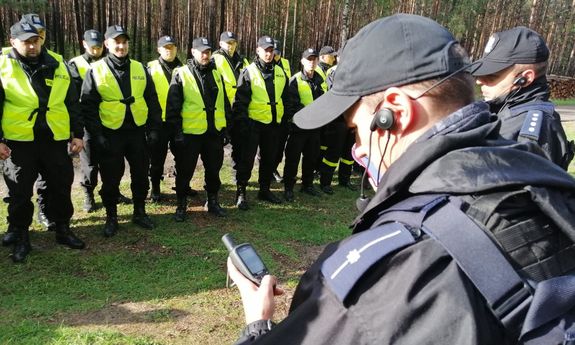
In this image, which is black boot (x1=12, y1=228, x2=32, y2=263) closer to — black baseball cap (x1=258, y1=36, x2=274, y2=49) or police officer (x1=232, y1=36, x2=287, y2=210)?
police officer (x1=232, y1=36, x2=287, y2=210)

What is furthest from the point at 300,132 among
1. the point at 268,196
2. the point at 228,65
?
the point at 228,65

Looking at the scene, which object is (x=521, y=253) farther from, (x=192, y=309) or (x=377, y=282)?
(x=192, y=309)

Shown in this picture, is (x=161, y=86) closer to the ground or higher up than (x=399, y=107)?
closer to the ground

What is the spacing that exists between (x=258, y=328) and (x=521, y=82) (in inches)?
95.4

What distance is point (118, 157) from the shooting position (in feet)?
16.9

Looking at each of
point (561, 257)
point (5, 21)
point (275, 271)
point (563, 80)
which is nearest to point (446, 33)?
point (561, 257)

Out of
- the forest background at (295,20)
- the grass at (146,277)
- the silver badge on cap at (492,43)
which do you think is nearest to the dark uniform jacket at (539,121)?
the silver badge on cap at (492,43)

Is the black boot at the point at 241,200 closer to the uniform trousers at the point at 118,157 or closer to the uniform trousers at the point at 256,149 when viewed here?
the uniform trousers at the point at 256,149

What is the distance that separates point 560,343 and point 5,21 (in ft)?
75.8

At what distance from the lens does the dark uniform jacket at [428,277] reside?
863 millimetres

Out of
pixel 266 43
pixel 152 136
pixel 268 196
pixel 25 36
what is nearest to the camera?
pixel 25 36

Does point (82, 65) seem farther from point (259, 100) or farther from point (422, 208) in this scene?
point (422, 208)

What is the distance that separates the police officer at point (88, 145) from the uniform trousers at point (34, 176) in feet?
3.15

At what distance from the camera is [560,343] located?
904 mm
